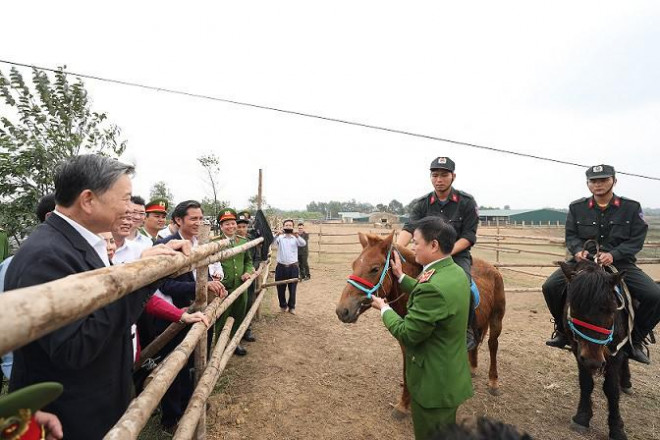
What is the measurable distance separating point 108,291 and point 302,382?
3751 millimetres

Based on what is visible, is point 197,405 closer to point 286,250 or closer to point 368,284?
point 368,284

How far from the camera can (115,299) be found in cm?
89

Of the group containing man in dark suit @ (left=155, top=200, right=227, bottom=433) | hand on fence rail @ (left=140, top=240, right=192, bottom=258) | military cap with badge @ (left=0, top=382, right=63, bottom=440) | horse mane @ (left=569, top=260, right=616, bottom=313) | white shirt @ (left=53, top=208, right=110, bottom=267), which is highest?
white shirt @ (left=53, top=208, right=110, bottom=267)

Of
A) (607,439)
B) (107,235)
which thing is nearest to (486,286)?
(607,439)

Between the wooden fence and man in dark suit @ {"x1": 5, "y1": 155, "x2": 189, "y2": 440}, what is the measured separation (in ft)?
0.51

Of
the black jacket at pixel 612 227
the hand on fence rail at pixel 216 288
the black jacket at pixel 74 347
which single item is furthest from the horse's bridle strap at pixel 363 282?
the black jacket at pixel 612 227

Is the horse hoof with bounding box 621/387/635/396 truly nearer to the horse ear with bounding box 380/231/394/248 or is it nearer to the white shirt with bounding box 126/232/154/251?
the horse ear with bounding box 380/231/394/248

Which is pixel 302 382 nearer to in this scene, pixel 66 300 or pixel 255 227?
pixel 255 227

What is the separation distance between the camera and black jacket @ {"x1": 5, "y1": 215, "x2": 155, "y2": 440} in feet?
3.55

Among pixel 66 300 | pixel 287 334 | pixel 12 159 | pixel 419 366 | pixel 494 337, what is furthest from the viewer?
pixel 287 334

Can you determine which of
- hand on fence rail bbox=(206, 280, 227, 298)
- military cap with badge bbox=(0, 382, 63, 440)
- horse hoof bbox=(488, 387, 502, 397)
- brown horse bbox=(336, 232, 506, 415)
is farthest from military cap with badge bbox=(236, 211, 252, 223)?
military cap with badge bbox=(0, 382, 63, 440)

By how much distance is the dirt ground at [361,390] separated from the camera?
3287 mm

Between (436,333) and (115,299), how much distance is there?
184 cm

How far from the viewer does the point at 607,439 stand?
318 centimetres
